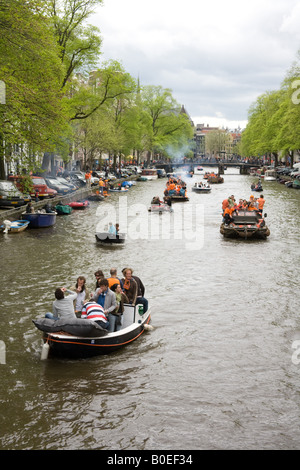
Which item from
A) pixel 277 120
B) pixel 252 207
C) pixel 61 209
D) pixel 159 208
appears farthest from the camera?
pixel 277 120

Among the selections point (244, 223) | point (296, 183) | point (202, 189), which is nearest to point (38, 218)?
point (244, 223)

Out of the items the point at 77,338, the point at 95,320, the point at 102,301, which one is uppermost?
the point at 102,301

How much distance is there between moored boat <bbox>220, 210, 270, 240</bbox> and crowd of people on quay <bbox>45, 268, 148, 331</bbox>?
47.8 ft

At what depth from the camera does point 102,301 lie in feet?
39.2

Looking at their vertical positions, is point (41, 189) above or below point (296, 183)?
below

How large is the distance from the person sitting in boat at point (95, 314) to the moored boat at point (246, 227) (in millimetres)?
16631

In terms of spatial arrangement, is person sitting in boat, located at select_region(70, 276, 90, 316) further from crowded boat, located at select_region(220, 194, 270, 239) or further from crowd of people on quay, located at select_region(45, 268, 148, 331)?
crowded boat, located at select_region(220, 194, 270, 239)

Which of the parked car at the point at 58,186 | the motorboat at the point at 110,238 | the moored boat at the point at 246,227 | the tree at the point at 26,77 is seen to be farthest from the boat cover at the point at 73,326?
the parked car at the point at 58,186

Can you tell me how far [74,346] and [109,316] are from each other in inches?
52.0

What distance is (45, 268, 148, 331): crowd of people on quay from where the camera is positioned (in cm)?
1114

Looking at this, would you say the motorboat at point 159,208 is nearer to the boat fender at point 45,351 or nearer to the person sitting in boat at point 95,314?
the person sitting in boat at point 95,314

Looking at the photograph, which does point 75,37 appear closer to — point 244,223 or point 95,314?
point 244,223

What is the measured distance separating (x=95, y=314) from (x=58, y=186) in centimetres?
3356
